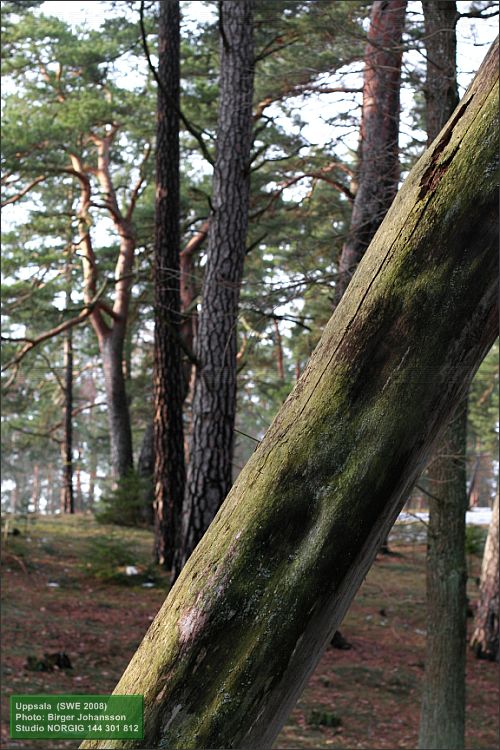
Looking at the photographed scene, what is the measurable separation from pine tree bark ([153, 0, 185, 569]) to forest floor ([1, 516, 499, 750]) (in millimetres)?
829

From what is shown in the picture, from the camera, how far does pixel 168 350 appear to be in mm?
10938

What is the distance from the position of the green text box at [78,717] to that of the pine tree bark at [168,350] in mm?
8162

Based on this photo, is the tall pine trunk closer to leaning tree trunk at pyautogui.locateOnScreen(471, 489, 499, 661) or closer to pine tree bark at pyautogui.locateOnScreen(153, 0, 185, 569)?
pine tree bark at pyautogui.locateOnScreen(153, 0, 185, 569)

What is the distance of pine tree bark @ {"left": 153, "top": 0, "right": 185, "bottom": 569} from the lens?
10.3m

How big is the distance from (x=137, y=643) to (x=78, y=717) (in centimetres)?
672

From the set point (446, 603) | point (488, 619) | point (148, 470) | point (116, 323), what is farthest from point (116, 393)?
point (446, 603)

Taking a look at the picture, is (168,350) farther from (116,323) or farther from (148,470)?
(116,323)

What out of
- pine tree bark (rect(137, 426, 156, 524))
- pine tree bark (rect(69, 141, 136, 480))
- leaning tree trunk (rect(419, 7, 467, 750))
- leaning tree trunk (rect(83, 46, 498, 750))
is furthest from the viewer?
pine tree bark (rect(69, 141, 136, 480))

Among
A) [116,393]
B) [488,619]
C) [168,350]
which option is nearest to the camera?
[488,619]

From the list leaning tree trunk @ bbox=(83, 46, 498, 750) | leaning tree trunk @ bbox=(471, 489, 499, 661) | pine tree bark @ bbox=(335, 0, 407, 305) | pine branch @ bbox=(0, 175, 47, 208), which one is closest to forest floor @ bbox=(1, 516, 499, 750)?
leaning tree trunk @ bbox=(471, 489, 499, 661)

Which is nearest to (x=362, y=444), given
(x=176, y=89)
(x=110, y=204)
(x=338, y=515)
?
(x=338, y=515)

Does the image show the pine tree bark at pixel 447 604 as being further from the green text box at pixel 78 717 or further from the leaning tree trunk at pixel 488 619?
the green text box at pixel 78 717

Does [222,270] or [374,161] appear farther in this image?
[222,270]

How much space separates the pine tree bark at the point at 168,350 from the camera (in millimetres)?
10312
